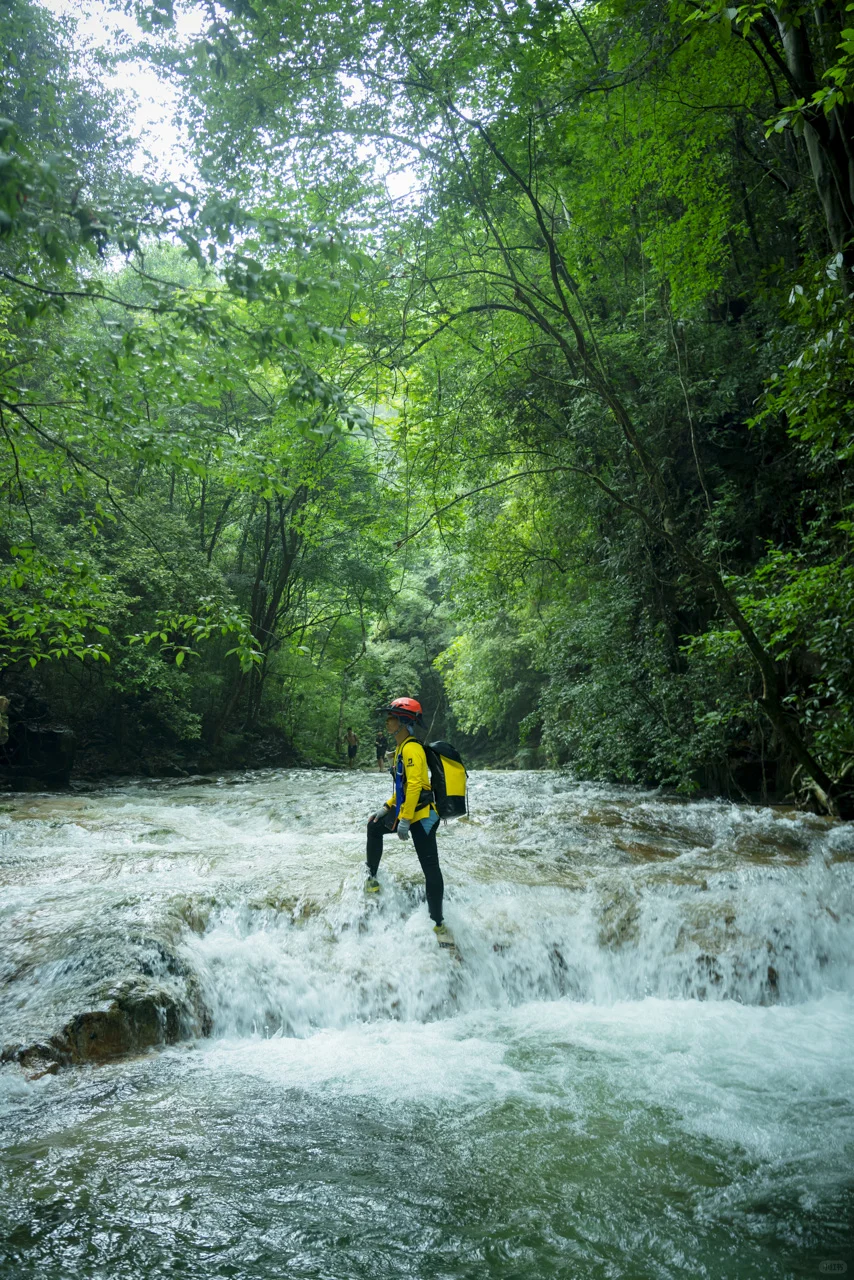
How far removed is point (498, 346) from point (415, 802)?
7.21 meters

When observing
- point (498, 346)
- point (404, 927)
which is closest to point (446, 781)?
point (404, 927)

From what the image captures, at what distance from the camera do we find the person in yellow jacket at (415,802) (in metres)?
6.13

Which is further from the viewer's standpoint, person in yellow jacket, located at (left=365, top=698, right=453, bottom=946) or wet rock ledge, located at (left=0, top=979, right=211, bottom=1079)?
person in yellow jacket, located at (left=365, top=698, right=453, bottom=946)

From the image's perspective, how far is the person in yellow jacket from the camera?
6129 mm

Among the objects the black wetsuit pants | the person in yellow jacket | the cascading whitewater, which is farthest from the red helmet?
the cascading whitewater

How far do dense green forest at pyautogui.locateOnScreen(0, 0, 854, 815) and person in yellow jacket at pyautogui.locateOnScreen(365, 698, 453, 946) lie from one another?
147cm

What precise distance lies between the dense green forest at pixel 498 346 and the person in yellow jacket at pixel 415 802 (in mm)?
1471

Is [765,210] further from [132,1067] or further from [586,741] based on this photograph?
[132,1067]

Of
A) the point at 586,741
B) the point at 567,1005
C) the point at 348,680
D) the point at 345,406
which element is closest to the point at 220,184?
the point at 345,406

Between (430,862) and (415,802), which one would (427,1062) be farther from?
(415,802)

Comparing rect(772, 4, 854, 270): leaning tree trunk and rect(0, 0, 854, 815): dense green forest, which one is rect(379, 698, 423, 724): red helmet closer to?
rect(0, 0, 854, 815): dense green forest

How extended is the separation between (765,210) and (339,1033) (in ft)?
45.0

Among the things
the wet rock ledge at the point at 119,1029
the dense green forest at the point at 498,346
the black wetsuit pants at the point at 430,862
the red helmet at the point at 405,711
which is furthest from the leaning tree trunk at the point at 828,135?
the wet rock ledge at the point at 119,1029

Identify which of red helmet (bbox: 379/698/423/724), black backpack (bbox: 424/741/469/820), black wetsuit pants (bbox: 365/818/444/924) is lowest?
black wetsuit pants (bbox: 365/818/444/924)
